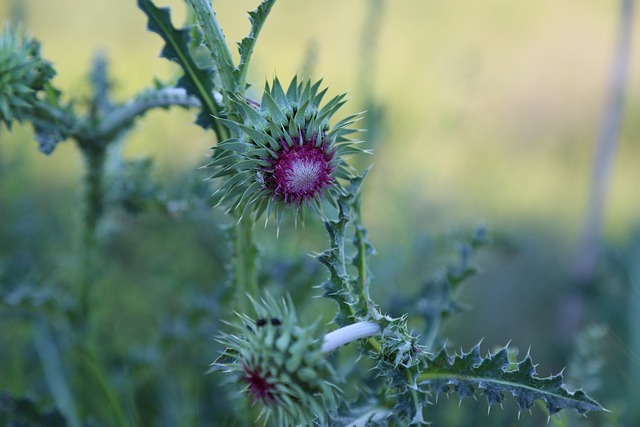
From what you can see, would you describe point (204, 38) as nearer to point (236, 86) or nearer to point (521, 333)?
point (236, 86)

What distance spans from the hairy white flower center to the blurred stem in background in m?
2.33

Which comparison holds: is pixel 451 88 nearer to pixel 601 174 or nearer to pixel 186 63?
pixel 601 174

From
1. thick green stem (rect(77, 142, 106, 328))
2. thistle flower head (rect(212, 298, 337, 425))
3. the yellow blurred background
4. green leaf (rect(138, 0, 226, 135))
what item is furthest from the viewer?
the yellow blurred background

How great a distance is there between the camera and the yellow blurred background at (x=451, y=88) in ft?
13.1

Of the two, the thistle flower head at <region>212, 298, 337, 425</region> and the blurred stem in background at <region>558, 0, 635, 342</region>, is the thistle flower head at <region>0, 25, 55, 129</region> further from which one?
the blurred stem in background at <region>558, 0, 635, 342</region>

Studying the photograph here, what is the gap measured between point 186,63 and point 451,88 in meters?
3.38

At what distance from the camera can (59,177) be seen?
4.51 m

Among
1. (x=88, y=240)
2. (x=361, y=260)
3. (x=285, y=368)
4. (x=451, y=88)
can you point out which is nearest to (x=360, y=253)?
(x=361, y=260)

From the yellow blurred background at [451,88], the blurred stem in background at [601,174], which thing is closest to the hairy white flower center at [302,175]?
the yellow blurred background at [451,88]

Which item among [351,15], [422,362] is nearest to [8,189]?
[422,362]

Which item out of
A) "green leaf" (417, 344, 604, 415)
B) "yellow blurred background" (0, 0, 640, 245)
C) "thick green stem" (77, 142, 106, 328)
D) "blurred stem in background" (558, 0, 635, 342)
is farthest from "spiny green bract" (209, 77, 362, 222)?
"blurred stem in background" (558, 0, 635, 342)

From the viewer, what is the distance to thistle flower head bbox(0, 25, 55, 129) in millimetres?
1663

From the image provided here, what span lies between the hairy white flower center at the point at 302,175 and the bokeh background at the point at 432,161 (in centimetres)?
72

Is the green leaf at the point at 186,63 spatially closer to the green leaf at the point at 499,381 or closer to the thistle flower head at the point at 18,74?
the thistle flower head at the point at 18,74
